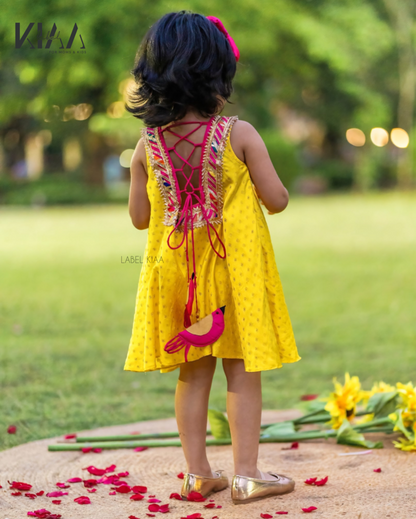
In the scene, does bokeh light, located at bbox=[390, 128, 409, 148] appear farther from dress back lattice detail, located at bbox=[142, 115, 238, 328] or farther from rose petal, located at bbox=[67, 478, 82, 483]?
rose petal, located at bbox=[67, 478, 82, 483]

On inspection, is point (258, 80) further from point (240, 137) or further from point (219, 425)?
point (240, 137)

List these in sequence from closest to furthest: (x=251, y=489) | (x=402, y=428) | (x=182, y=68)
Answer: (x=182, y=68) < (x=251, y=489) < (x=402, y=428)

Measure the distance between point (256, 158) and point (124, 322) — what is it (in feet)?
12.1

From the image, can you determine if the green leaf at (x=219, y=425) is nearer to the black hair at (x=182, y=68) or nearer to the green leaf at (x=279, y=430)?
the green leaf at (x=279, y=430)

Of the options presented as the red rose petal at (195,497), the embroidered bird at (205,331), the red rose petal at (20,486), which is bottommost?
the red rose petal at (195,497)

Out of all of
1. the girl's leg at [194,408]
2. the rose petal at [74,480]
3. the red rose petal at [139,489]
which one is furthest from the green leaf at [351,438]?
the rose petal at [74,480]

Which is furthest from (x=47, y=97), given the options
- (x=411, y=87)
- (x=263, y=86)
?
(x=411, y=87)

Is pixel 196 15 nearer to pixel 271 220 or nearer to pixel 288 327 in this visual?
pixel 288 327

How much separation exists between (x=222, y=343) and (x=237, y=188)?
19.0 inches

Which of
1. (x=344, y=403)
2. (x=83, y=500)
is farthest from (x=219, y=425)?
(x=83, y=500)

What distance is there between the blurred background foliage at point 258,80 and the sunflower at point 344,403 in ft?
32.4

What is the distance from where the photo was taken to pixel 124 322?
568cm

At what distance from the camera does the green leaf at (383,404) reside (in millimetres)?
2744

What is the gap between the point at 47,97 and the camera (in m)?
16.3
